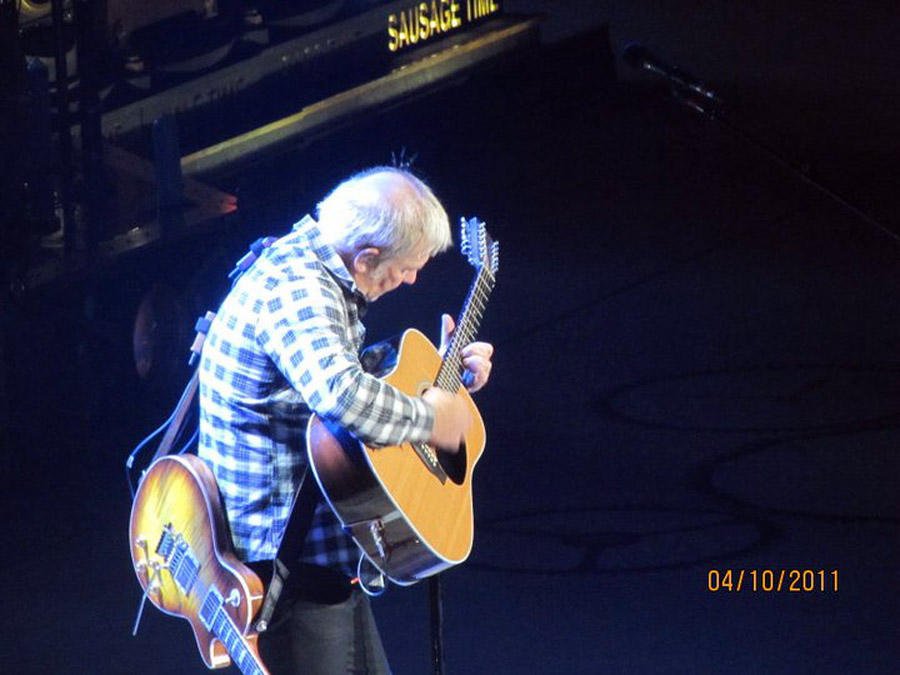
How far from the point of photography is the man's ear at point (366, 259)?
3176 mm

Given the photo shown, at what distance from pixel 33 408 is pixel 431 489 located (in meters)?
4.15

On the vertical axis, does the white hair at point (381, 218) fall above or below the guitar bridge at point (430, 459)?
above

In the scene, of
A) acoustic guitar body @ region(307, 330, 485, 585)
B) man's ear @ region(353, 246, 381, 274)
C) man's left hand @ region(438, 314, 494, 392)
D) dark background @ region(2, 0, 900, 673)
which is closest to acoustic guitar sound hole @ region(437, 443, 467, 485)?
acoustic guitar body @ region(307, 330, 485, 585)

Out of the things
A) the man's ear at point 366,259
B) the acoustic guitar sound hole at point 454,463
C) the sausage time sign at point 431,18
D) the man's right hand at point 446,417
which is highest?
the man's ear at point 366,259

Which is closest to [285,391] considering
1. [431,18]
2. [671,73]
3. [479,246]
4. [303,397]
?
[303,397]

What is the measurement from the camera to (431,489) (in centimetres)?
343

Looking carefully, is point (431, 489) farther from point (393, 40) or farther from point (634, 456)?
point (393, 40)

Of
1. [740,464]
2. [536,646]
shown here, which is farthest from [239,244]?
[536,646]

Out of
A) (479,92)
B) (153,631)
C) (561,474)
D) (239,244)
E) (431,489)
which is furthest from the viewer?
(479,92)

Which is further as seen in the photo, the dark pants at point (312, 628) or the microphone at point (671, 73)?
the microphone at point (671, 73)

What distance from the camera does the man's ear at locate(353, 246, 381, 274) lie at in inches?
125
